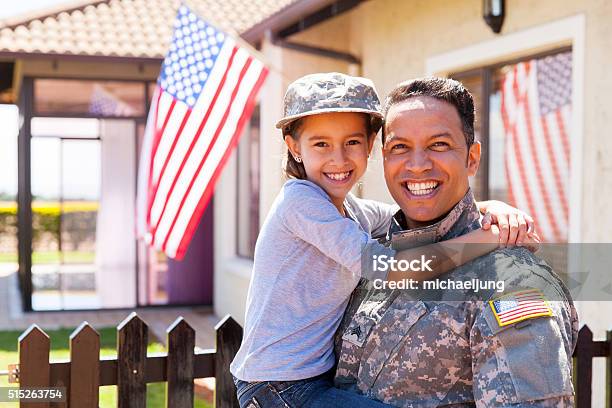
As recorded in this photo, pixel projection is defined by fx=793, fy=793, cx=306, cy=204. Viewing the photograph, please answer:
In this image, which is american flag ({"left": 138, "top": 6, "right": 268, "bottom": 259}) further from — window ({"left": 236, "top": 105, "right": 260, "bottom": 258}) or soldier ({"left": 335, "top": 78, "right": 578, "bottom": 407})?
window ({"left": 236, "top": 105, "right": 260, "bottom": 258})

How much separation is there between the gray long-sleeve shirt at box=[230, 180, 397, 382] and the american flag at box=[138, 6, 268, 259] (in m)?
2.59

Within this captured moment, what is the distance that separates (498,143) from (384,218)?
3.31 metres

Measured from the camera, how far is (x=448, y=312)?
175 centimetres

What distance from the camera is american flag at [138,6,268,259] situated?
4.96 m

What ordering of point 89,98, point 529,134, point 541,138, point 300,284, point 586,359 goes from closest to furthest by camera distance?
point 300,284
point 586,359
point 541,138
point 529,134
point 89,98

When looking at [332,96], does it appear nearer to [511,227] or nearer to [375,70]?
[511,227]

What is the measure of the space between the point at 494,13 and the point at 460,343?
A: 13.4ft

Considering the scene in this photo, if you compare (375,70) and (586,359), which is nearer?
(586,359)

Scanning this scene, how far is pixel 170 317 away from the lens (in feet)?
34.4

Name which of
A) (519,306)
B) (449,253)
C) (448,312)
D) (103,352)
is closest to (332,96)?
(449,253)

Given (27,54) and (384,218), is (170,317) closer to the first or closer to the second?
(27,54)

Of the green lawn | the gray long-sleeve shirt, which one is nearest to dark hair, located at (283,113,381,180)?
the gray long-sleeve shirt

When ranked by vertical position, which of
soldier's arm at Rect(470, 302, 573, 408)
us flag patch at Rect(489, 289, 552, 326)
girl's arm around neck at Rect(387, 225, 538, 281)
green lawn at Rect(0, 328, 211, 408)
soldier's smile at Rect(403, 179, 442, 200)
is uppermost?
soldier's smile at Rect(403, 179, 442, 200)

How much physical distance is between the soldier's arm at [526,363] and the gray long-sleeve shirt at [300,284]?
20.9 inches
